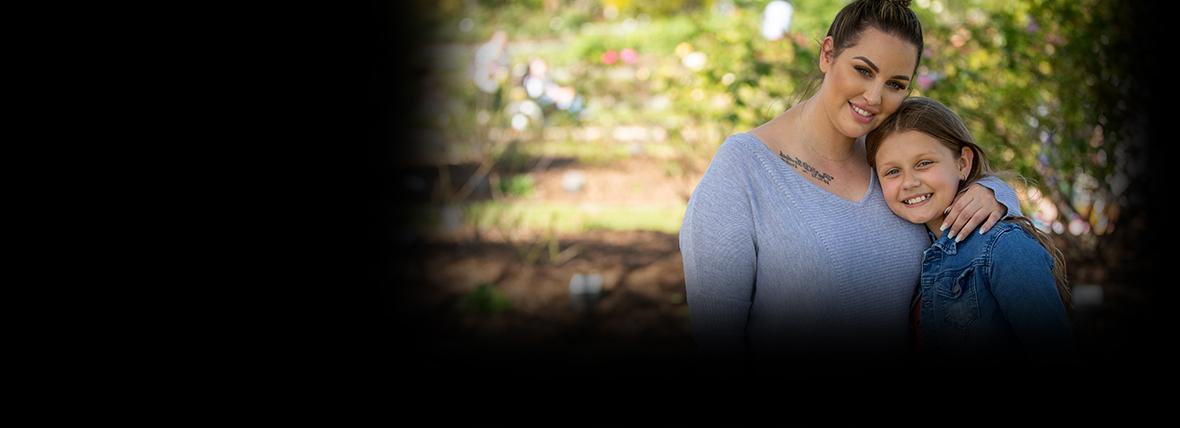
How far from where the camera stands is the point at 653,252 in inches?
166

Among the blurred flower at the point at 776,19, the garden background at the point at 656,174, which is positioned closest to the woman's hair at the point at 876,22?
the garden background at the point at 656,174

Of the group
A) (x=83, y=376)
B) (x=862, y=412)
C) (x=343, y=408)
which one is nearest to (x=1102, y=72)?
(x=862, y=412)

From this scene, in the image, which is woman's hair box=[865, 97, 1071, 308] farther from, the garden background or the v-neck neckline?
the garden background

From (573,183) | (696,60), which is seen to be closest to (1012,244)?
(696,60)

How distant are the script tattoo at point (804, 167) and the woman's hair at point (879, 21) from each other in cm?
19

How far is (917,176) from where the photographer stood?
60.9 inches

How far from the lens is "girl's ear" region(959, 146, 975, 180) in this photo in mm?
1602

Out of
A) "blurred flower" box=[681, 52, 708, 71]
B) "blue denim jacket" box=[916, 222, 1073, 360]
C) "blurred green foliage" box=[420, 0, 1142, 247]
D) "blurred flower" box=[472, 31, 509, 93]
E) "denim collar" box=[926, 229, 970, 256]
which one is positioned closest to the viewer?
"blue denim jacket" box=[916, 222, 1073, 360]

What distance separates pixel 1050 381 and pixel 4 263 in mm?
1958

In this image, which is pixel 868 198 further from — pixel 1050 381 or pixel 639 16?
pixel 639 16

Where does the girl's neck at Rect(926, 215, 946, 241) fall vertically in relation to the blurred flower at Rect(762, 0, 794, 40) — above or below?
below

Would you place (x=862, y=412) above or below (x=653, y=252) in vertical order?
below

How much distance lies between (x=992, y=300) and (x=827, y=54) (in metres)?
0.49

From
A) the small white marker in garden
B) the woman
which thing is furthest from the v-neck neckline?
the small white marker in garden
